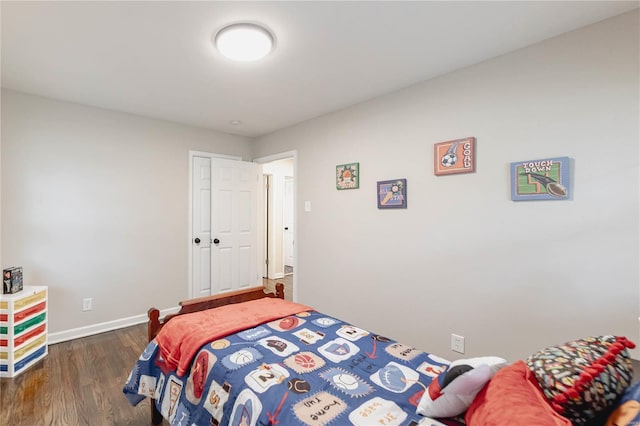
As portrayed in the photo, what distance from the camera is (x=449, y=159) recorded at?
2385mm

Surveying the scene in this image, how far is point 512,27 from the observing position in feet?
5.99

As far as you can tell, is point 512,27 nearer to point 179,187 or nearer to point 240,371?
point 240,371

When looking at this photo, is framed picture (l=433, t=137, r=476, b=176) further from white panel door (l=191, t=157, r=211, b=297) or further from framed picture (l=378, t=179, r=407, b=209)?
white panel door (l=191, t=157, r=211, b=297)

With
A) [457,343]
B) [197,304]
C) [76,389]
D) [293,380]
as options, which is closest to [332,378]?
[293,380]

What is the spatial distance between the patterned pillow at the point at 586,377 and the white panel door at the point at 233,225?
372 centimetres

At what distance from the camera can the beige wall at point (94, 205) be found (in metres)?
2.79

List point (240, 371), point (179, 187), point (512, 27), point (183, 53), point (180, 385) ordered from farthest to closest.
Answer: point (179, 187), point (183, 53), point (512, 27), point (180, 385), point (240, 371)

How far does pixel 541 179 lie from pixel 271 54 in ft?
6.60

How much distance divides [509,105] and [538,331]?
1.54m

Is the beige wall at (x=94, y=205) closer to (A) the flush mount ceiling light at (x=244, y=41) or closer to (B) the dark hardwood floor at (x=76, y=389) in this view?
(B) the dark hardwood floor at (x=76, y=389)

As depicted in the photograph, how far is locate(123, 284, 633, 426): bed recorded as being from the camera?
0.81m

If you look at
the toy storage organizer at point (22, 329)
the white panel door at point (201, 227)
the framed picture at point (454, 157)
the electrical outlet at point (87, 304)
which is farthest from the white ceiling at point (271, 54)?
the electrical outlet at point (87, 304)

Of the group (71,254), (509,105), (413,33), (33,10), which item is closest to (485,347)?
(509,105)

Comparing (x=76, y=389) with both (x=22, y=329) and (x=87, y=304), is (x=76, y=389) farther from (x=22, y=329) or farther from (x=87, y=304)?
(x=87, y=304)
